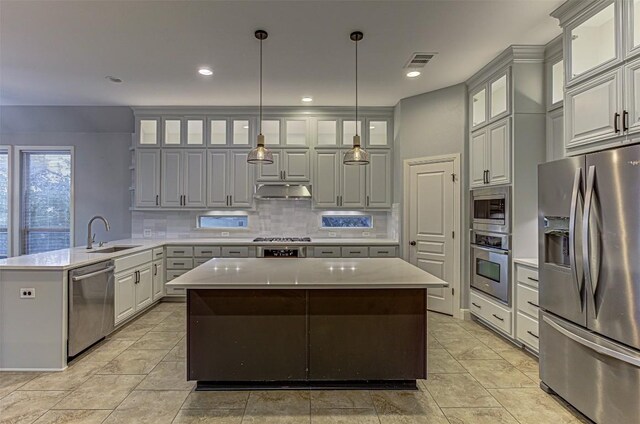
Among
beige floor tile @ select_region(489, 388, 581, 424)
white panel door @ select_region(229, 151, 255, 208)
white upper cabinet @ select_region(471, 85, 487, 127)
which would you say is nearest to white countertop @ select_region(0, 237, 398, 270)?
white panel door @ select_region(229, 151, 255, 208)

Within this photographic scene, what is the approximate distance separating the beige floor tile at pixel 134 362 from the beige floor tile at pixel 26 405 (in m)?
0.40

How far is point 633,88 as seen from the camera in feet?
6.89

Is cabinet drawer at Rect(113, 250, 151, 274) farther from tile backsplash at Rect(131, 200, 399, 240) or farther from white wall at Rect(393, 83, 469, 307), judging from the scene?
white wall at Rect(393, 83, 469, 307)

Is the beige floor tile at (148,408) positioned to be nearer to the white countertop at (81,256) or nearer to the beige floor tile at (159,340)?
the beige floor tile at (159,340)

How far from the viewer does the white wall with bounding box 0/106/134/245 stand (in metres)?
5.29

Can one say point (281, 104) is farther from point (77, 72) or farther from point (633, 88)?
point (633, 88)

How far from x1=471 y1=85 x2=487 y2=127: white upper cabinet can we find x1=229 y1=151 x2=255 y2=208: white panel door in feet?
10.3

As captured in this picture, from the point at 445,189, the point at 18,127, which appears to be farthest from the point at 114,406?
the point at 18,127

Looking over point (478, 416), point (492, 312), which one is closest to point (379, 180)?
point (492, 312)

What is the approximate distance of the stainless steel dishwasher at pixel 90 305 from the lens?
9.71ft

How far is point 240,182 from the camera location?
5.20m

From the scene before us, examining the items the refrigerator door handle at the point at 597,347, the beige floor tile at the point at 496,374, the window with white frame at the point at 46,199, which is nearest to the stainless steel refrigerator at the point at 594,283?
the refrigerator door handle at the point at 597,347

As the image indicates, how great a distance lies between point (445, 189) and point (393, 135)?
134 cm

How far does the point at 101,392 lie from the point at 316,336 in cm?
168
